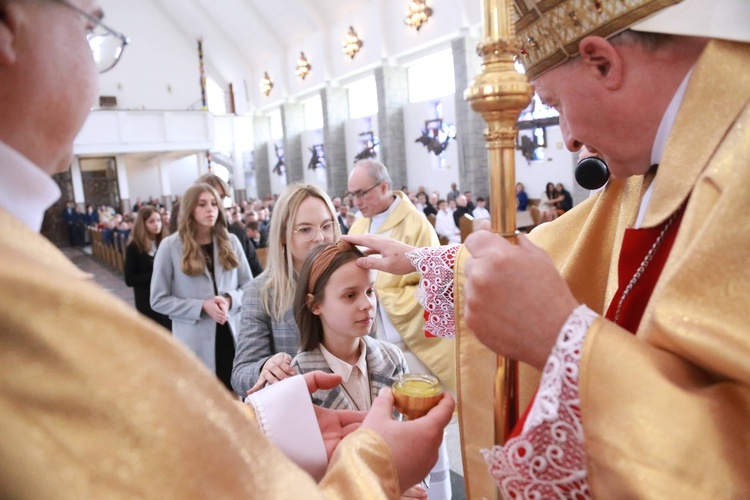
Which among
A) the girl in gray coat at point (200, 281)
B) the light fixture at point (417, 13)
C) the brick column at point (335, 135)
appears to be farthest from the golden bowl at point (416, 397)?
the brick column at point (335, 135)

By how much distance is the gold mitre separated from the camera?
1.01 m

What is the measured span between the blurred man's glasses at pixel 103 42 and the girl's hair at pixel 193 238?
8.20ft

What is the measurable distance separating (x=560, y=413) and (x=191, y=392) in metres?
0.54

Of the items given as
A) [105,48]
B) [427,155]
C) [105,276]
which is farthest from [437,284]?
[427,155]

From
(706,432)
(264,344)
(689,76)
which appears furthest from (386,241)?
(706,432)

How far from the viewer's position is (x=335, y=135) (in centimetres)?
1864

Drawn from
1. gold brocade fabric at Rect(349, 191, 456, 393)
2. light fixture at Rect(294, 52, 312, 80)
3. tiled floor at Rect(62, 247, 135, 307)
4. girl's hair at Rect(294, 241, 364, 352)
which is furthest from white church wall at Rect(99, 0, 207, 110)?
girl's hair at Rect(294, 241, 364, 352)

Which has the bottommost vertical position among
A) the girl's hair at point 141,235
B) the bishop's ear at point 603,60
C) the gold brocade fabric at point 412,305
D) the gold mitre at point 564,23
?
the gold brocade fabric at point 412,305

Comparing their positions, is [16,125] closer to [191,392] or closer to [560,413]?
[191,392]

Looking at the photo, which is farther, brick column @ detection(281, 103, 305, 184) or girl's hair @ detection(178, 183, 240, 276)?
brick column @ detection(281, 103, 305, 184)

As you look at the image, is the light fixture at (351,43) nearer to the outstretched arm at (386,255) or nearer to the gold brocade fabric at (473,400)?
the outstretched arm at (386,255)

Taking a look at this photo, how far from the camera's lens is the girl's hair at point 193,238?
3471 mm

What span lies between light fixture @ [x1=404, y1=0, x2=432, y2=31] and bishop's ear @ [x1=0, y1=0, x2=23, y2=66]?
14039mm

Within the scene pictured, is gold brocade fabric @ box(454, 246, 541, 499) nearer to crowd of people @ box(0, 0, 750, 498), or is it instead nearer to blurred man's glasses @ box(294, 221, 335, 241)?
crowd of people @ box(0, 0, 750, 498)
